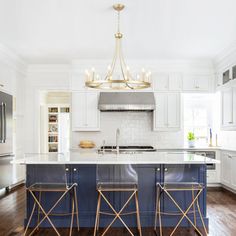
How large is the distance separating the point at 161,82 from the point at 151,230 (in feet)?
11.9

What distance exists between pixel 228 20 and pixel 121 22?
1.50m

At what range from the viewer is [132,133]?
21.8 ft

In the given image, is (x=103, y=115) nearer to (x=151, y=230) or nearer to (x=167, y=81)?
(x=167, y=81)

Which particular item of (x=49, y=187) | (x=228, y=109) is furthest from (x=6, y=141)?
(x=228, y=109)

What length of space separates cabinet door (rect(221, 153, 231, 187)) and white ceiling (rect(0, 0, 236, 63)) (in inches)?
81.5

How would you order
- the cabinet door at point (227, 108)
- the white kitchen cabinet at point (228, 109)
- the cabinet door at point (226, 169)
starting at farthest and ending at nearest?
1. the cabinet door at point (226, 169)
2. the cabinet door at point (227, 108)
3. the white kitchen cabinet at point (228, 109)

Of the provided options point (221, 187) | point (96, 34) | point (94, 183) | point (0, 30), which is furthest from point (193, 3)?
point (221, 187)

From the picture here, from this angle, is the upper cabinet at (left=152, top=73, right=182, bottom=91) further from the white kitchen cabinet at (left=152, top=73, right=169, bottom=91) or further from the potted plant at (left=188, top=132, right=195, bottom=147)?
the potted plant at (left=188, top=132, right=195, bottom=147)

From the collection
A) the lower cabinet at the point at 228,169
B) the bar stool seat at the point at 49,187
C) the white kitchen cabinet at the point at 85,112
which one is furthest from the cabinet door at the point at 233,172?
the bar stool seat at the point at 49,187

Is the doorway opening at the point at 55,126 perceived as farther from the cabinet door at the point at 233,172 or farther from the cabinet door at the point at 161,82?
the cabinet door at the point at 233,172

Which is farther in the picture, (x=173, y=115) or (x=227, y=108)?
(x=173, y=115)

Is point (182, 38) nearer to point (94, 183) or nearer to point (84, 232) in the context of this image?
point (94, 183)

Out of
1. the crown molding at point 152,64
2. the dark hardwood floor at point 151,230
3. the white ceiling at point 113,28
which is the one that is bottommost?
the dark hardwood floor at point 151,230

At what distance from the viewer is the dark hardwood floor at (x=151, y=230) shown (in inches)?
138
